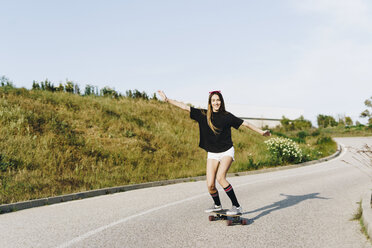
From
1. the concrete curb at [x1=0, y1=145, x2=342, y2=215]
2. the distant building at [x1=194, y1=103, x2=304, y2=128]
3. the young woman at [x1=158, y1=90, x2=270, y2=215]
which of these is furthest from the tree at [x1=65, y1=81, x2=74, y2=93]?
the distant building at [x1=194, y1=103, x2=304, y2=128]

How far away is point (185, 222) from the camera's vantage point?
6137mm

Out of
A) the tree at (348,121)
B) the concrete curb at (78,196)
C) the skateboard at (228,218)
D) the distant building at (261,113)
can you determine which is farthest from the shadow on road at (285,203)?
the tree at (348,121)

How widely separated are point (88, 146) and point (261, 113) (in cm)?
6267

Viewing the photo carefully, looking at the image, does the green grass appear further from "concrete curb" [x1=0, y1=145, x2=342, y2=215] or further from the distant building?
the distant building

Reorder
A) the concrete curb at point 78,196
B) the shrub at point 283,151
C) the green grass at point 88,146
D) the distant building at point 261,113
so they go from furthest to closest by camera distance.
→ the distant building at point 261,113 → the shrub at point 283,151 → the green grass at point 88,146 → the concrete curb at point 78,196

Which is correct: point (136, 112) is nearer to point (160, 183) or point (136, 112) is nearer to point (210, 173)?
point (160, 183)

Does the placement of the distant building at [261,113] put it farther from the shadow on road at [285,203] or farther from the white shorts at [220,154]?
the white shorts at [220,154]

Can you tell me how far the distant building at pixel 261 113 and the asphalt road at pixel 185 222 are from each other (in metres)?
58.1

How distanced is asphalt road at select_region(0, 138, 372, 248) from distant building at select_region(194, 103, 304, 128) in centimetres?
5813

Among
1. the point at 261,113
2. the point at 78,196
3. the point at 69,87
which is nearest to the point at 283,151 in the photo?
the point at 78,196

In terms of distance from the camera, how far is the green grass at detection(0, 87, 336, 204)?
10.8 meters

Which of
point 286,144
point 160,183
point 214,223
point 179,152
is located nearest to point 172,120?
point 179,152

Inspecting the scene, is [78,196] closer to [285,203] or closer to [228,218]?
[228,218]

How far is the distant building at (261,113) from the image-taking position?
228ft
